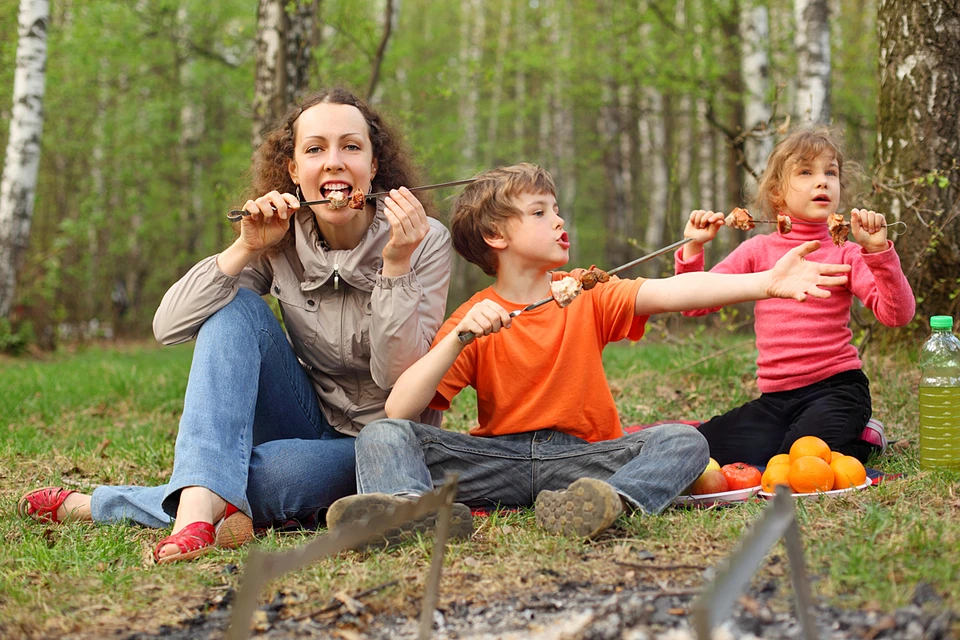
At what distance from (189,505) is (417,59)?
23239 mm

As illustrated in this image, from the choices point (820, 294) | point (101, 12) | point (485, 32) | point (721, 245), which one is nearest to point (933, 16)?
point (820, 294)

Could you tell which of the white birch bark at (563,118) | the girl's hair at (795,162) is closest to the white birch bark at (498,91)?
the white birch bark at (563,118)

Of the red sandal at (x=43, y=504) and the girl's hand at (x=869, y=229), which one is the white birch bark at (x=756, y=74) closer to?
the girl's hand at (x=869, y=229)

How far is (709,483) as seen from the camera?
3230 millimetres

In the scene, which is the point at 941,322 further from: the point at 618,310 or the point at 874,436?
the point at 618,310

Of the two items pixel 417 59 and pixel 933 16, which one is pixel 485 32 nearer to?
pixel 417 59

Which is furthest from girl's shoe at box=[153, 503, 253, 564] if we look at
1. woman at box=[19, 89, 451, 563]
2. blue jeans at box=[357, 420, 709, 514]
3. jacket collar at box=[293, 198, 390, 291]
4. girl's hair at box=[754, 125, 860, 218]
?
girl's hair at box=[754, 125, 860, 218]

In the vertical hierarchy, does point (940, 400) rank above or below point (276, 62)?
below

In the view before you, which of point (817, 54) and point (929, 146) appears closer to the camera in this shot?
point (929, 146)

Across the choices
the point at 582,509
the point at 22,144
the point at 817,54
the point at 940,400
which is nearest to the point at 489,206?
the point at 582,509

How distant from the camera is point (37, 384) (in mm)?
6371

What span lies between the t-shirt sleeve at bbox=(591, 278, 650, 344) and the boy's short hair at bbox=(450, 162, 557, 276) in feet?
1.39

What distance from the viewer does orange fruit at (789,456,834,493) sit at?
3086mm

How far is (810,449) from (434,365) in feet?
4.74
